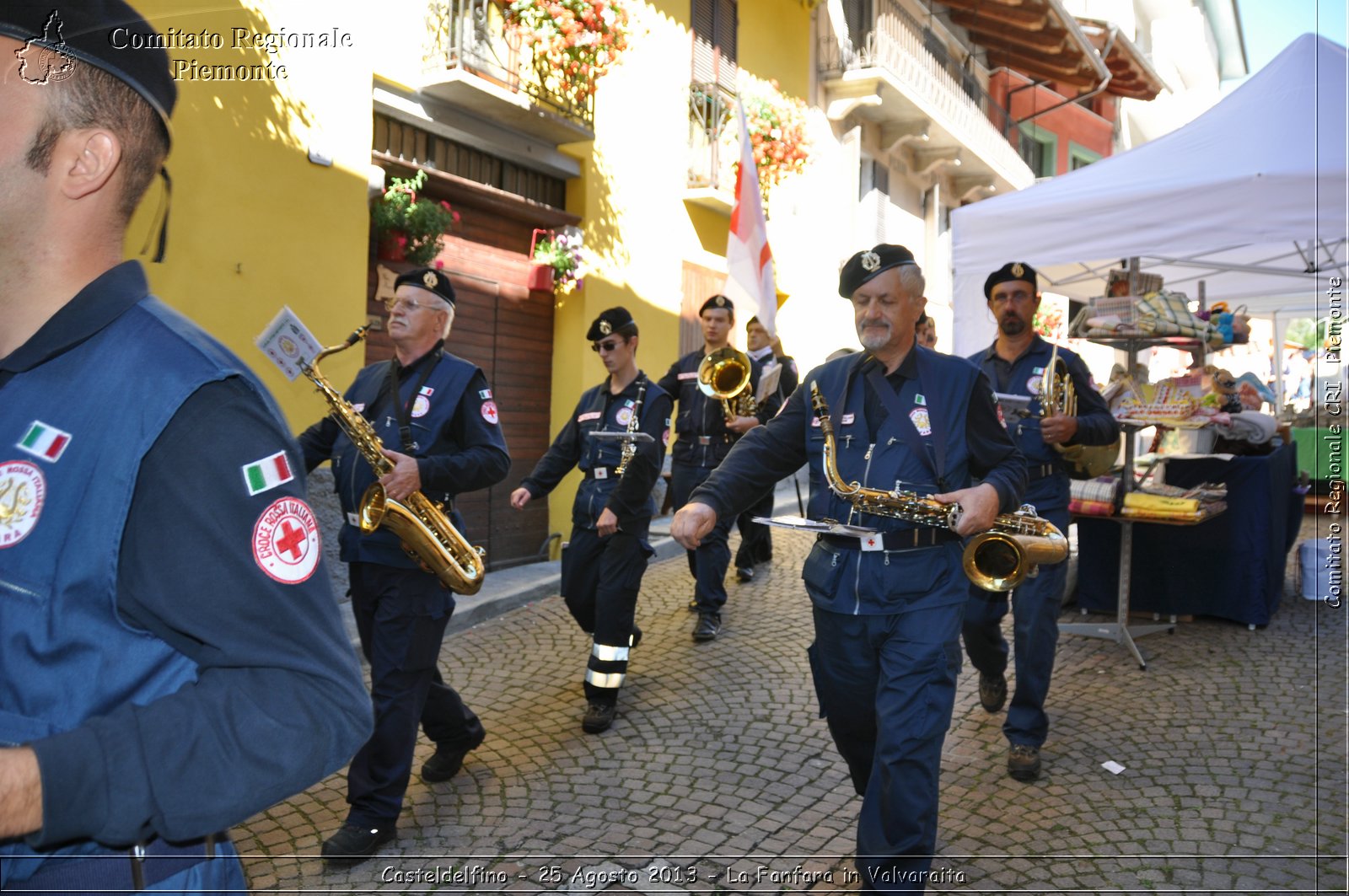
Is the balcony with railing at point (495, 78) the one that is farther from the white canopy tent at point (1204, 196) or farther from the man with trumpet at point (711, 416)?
the white canopy tent at point (1204, 196)

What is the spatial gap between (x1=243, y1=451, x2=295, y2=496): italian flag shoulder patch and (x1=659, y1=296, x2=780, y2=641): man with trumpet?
5961mm

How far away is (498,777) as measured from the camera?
15.2 ft

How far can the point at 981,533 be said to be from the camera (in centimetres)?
352

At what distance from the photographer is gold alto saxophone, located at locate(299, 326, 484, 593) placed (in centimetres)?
405

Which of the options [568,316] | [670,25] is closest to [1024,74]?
[670,25]

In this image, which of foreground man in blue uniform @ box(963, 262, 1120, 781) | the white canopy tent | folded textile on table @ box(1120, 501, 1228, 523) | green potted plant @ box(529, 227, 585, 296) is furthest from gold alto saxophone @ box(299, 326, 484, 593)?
green potted plant @ box(529, 227, 585, 296)

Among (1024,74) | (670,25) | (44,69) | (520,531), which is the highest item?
(1024,74)

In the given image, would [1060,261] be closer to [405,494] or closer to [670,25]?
[405,494]

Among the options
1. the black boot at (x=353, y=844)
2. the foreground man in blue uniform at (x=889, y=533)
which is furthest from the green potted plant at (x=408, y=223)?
the black boot at (x=353, y=844)

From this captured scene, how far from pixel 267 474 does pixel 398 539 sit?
3.04m

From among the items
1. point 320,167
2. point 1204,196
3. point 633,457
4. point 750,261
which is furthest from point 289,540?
point 320,167

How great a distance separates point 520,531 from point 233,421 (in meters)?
8.71

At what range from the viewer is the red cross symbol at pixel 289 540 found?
3.80 ft

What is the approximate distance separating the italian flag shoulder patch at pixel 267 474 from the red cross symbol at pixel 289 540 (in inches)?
1.9
